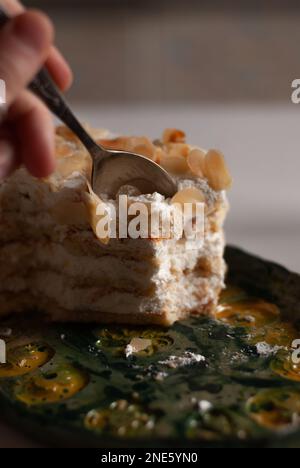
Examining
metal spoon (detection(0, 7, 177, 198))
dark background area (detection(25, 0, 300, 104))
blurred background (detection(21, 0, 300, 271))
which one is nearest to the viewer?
metal spoon (detection(0, 7, 177, 198))

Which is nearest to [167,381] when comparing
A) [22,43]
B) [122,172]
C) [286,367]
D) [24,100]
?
[286,367]

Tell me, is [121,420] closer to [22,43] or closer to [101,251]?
[101,251]

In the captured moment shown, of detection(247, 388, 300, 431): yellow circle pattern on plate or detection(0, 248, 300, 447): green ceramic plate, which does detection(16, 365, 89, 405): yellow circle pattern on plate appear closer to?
detection(0, 248, 300, 447): green ceramic plate

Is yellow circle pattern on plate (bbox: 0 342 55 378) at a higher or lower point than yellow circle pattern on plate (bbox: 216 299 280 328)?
lower

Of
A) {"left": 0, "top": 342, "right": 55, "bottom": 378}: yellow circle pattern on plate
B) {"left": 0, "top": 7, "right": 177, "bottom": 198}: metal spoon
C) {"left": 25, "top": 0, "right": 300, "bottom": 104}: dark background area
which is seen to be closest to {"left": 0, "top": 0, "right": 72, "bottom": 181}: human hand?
{"left": 0, "top": 7, "right": 177, "bottom": 198}: metal spoon

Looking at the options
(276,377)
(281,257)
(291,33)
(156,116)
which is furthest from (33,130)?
(291,33)

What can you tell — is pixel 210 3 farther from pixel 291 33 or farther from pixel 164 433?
Answer: pixel 164 433
